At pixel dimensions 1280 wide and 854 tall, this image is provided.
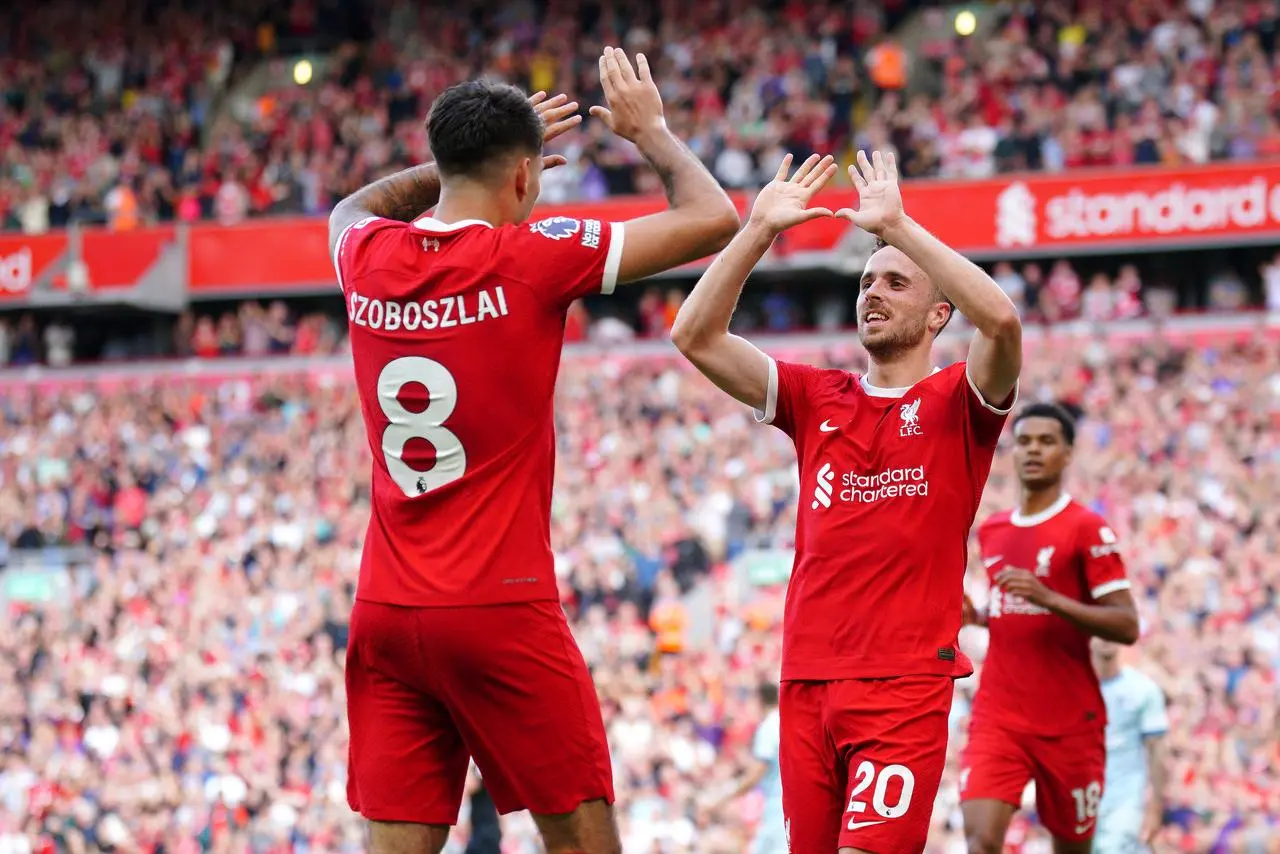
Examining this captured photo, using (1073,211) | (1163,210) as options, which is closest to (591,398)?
(1073,211)

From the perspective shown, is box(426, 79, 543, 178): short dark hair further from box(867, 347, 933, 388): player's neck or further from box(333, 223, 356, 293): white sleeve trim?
box(867, 347, 933, 388): player's neck

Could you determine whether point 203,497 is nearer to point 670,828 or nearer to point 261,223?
point 261,223

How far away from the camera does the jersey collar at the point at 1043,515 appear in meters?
8.20

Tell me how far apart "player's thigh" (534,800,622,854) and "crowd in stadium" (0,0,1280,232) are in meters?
20.1

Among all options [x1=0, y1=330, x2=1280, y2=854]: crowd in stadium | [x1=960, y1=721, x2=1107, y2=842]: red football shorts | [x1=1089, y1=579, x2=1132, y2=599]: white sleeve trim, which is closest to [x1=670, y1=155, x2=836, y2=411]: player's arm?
[x1=1089, y1=579, x2=1132, y2=599]: white sleeve trim

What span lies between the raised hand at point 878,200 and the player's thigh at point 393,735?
6.22 feet

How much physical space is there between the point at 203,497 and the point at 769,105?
33.6 feet

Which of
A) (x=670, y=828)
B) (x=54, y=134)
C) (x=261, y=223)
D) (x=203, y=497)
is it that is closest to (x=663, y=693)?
(x=670, y=828)

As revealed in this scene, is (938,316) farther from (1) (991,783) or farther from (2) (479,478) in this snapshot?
(1) (991,783)

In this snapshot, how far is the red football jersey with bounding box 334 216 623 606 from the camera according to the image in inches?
188

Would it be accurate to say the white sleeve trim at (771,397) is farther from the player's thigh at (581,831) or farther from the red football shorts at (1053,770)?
the red football shorts at (1053,770)

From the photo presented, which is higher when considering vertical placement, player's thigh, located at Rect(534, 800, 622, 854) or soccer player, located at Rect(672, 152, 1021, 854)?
soccer player, located at Rect(672, 152, 1021, 854)

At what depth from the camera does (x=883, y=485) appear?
19.2ft

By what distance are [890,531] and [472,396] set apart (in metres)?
1.66
